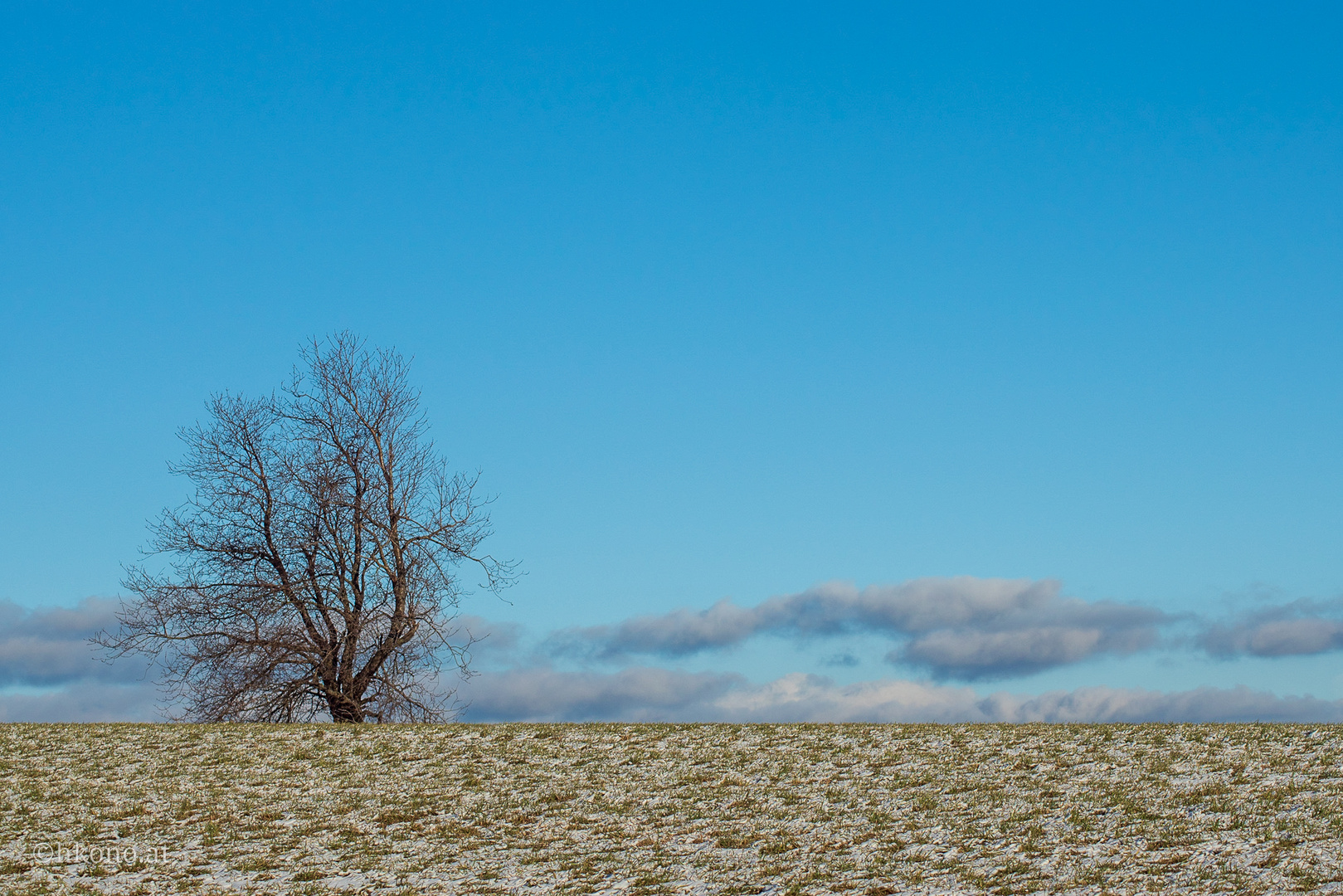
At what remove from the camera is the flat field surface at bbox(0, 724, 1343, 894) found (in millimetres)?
13891

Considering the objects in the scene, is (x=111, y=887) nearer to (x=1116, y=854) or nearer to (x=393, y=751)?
(x=393, y=751)

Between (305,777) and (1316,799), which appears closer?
(1316,799)

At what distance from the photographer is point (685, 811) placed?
1698 cm

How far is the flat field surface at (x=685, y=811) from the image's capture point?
13.9m

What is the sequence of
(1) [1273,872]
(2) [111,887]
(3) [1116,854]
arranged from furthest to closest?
(2) [111,887] < (3) [1116,854] < (1) [1273,872]

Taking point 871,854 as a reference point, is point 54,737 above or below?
above

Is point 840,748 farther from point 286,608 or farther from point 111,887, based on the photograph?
point 286,608

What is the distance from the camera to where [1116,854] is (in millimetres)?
13836

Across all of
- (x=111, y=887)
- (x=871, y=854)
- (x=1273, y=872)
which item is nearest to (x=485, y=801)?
(x=111, y=887)

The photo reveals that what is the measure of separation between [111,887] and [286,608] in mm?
13465

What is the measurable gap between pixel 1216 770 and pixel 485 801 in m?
11.4

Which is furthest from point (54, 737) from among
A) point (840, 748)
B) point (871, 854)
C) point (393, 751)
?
point (871, 854)

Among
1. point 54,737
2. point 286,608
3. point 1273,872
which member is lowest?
point 1273,872

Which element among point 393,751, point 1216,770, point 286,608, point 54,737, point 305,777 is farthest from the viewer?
point 286,608
